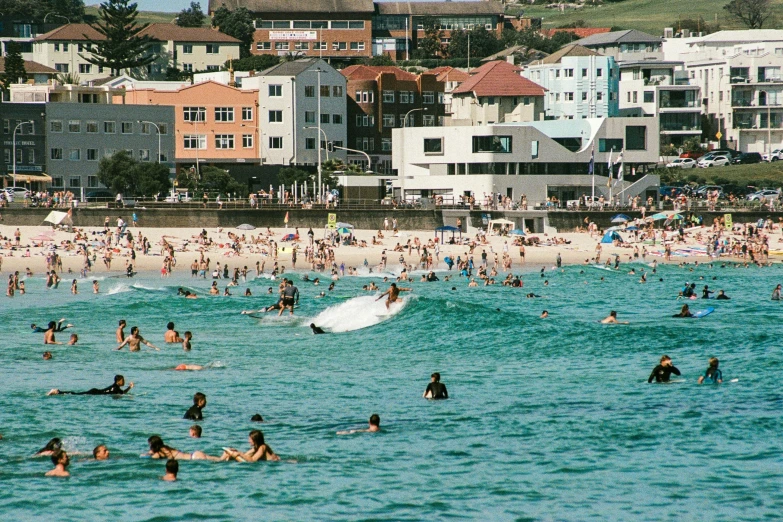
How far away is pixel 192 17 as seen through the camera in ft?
495

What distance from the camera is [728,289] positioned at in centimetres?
5316

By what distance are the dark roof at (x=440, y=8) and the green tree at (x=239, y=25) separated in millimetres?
19390

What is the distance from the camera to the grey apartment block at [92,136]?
284ft

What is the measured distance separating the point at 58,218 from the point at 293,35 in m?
72.4

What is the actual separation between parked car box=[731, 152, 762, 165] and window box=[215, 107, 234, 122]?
143ft

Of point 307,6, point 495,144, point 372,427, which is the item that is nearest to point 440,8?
point 307,6

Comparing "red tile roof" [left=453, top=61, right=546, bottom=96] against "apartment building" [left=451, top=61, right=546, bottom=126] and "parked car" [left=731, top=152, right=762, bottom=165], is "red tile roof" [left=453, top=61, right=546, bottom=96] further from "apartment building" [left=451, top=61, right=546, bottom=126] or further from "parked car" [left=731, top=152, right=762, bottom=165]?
"parked car" [left=731, top=152, right=762, bottom=165]

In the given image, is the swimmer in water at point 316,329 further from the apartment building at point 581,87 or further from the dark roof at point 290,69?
the apartment building at point 581,87

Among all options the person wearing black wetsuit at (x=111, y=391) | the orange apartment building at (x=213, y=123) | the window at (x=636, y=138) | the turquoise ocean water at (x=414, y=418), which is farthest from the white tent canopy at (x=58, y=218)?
the person wearing black wetsuit at (x=111, y=391)

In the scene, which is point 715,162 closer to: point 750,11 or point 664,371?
point 664,371

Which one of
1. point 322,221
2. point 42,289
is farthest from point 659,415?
point 322,221

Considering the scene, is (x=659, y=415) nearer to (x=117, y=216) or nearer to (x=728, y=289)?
(x=728, y=289)

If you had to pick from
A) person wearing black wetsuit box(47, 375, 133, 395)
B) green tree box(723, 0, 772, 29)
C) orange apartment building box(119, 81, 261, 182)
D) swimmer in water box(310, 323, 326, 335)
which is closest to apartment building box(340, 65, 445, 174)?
orange apartment building box(119, 81, 261, 182)

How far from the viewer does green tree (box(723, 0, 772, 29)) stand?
173 metres
